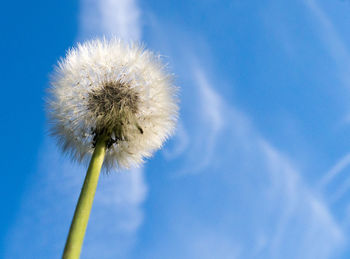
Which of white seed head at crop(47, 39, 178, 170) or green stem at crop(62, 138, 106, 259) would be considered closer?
green stem at crop(62, 138, 106, 259)

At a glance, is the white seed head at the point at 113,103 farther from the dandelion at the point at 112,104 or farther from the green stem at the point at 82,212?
the green stem at the point at 82,212

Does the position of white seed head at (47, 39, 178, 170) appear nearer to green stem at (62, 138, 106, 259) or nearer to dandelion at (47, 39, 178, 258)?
dandelion at (47, 39, 178, 258)

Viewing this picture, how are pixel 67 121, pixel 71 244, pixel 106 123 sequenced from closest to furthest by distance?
pixel 71 244 → pixel 106 123 → pixel 67 121

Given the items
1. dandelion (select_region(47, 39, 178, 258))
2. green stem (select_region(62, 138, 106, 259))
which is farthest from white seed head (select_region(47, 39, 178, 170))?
green stem (select_region(62, 138, 106, 259))

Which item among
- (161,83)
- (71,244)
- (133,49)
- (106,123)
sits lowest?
(71,244)

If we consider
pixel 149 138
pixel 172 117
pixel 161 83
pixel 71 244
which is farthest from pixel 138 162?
pixel 71 244

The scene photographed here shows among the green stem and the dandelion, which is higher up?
the dandelion

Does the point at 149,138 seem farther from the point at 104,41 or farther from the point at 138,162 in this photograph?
the point at 104,41
